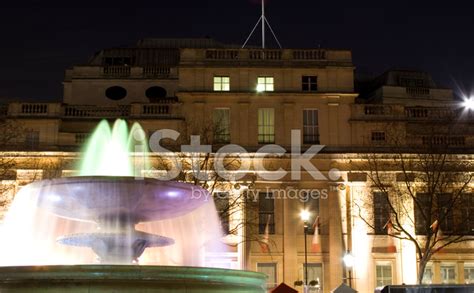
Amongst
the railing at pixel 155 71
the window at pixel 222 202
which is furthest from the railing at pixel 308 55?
the railing at pixel 155 71

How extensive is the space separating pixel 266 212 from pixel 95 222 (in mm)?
28098

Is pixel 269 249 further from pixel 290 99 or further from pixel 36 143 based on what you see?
pixel 36 143

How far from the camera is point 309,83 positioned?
45812mm

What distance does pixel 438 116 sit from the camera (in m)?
45.8

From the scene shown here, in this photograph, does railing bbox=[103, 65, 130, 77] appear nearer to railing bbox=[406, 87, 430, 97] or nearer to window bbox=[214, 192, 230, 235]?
window bbox=[214, 192, 230, 235]

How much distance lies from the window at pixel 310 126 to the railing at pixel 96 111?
10.5 meters

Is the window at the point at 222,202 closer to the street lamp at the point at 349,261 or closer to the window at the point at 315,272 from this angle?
the window at the point at 315,272

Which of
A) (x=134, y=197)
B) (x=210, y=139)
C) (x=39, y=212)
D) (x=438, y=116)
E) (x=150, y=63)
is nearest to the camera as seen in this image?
(x=134, y=197)

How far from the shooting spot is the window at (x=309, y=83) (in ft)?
150

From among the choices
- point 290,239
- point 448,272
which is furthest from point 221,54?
point 448,272

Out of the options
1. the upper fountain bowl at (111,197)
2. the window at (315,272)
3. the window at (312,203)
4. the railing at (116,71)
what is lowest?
the upper fountain bowl at (111,197)

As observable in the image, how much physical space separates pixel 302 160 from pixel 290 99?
374 cm

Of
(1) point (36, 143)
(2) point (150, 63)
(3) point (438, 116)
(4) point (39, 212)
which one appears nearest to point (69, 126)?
(1) point (36, 143)

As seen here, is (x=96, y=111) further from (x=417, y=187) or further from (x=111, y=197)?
(x=111, y=197)
